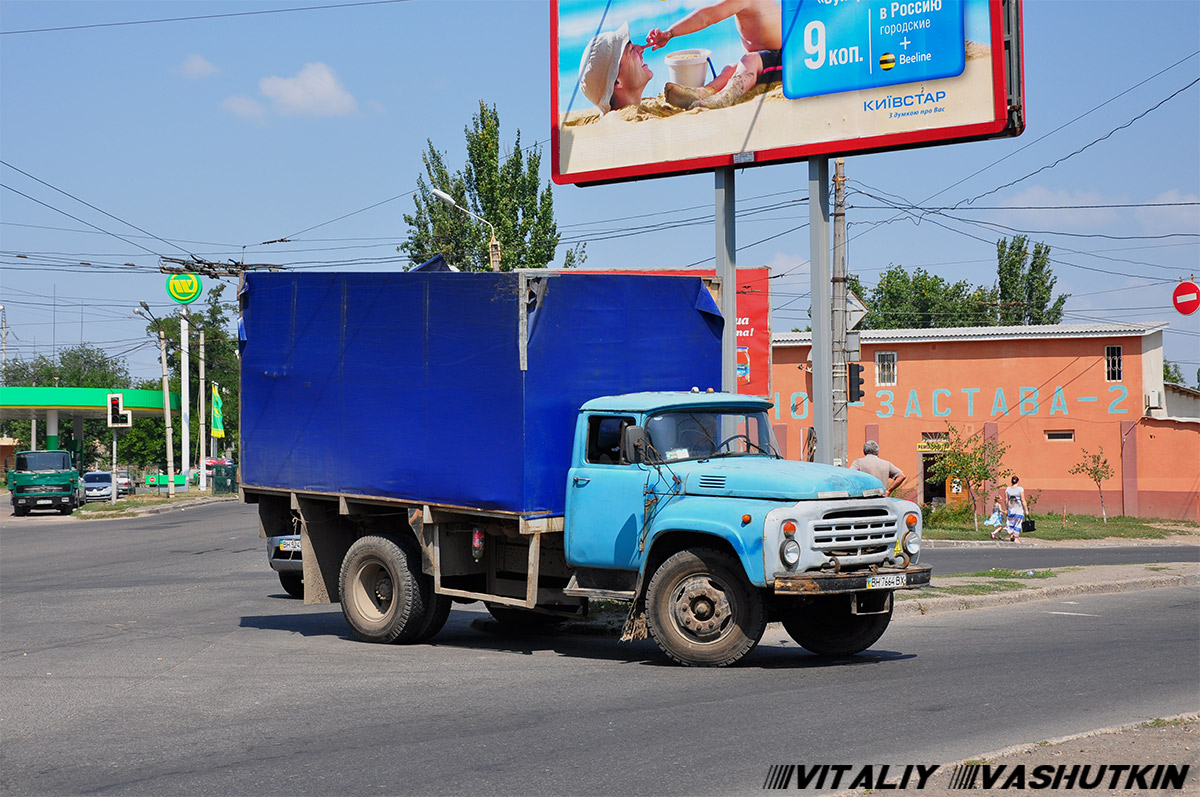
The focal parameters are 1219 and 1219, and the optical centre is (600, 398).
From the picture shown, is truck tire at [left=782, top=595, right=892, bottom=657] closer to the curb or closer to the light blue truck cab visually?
the light blue truck cab

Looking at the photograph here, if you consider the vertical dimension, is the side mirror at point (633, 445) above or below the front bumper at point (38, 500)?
above

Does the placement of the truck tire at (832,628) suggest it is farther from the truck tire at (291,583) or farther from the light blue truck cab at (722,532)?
the truck tire at (291,583)

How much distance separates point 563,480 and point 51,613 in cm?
784

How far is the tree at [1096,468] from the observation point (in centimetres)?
→ 4081

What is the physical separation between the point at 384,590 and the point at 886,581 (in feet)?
17.3

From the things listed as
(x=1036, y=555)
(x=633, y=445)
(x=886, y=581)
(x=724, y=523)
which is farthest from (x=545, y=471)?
(x=1036, y=555)

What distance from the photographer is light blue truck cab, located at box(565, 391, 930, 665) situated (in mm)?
9656

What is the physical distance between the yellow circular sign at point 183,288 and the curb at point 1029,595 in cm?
3924

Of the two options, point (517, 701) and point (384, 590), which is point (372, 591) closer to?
point (384, 590)

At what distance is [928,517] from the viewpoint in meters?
37.8

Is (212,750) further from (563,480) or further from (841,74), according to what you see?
(841,74)

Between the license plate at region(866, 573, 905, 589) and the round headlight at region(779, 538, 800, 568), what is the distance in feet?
2.17

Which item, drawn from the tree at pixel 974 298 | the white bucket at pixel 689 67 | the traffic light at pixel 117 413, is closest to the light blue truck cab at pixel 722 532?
the white bucket at pixel 689 67

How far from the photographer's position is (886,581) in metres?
9.78
